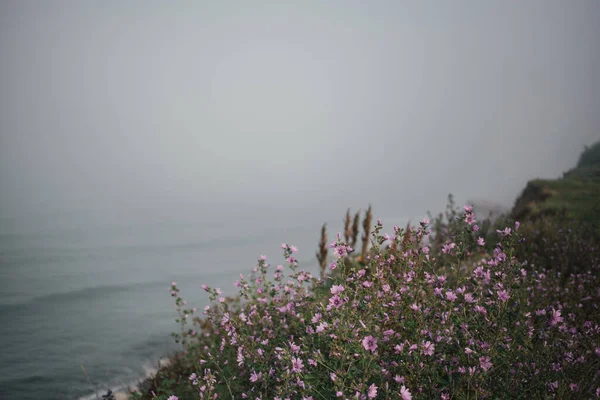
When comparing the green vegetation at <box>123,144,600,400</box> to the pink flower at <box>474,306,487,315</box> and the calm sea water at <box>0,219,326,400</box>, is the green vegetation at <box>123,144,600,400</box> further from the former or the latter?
→ the calm sea water at <box>0,219,326,400</box>

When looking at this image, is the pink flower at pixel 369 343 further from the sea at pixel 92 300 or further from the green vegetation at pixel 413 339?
the sea at pixel 92 300

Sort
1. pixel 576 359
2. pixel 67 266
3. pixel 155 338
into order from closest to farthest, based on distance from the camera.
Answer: pixel 576 359 → pixel 155 338 → pixel 67 266

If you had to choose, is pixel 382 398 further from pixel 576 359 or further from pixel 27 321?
pixel 27 321

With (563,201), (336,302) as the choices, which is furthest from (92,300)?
(563,201)

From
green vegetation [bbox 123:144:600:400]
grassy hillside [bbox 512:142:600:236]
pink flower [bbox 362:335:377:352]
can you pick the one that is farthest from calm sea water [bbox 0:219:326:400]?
grassy hillside [bbox 512:142:600:236]

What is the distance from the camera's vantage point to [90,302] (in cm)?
1379

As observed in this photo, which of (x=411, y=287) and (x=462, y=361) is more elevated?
(x=411, y=287)

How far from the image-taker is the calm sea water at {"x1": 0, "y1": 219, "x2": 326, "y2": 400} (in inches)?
320

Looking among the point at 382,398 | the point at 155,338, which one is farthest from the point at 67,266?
the point at 382,398

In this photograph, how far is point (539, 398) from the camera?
8.71 ft

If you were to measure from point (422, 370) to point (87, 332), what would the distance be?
11.3 meters

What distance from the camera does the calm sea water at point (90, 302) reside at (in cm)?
813

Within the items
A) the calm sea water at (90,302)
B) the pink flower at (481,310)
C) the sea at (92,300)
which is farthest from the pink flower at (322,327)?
the calm sea water at (90,302)

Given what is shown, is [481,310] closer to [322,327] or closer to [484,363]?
[484,363]
